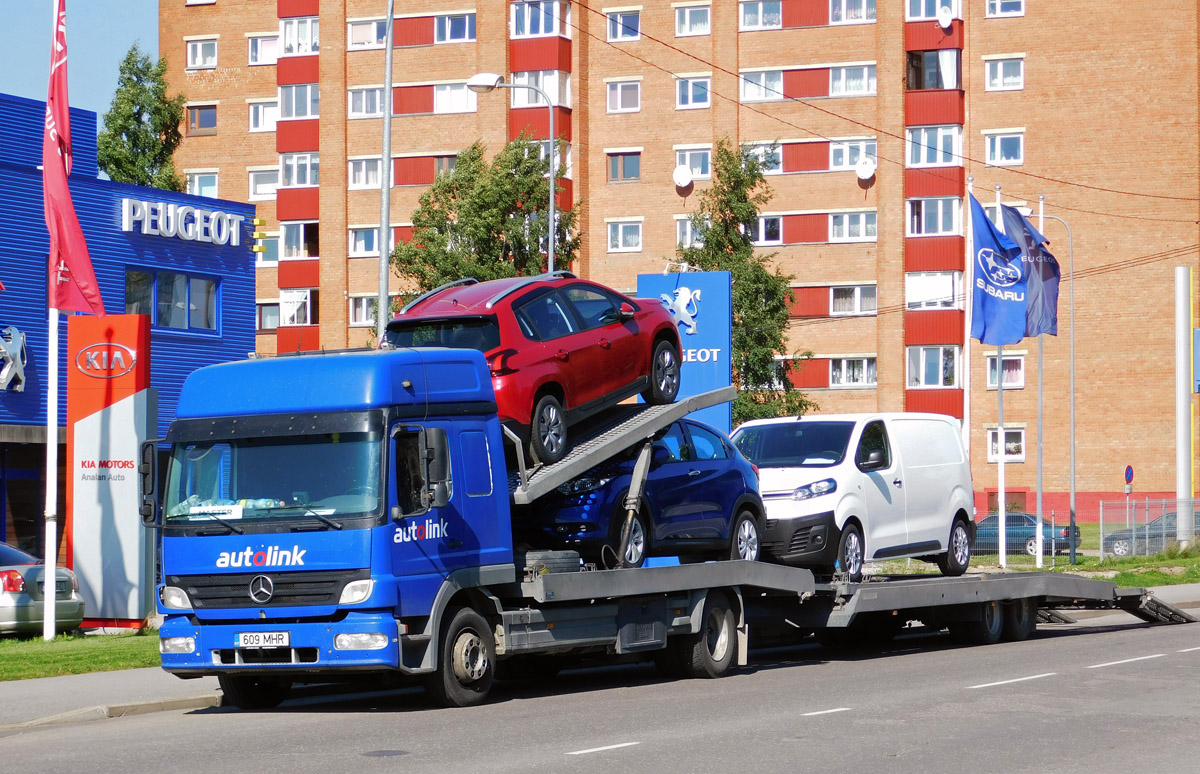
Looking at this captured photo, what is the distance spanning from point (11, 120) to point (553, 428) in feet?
61.8

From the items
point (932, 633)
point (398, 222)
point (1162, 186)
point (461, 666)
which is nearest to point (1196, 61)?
point (1162, 186)

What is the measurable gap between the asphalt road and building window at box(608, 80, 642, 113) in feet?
159

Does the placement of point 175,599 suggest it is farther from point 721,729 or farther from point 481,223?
point 481,223

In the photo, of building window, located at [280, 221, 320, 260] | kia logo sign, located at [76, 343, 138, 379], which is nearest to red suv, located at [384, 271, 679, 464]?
kia logo sign, located at [76, 343, 138, 379]

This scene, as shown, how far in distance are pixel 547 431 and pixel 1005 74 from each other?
167ft

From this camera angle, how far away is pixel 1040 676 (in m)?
14.7

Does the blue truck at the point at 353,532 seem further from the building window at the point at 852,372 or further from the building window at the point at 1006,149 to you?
the building window at the point at 1006,149

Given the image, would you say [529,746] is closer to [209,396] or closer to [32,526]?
[209,396]

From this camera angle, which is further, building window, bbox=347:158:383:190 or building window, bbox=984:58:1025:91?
building window, bbox=347:158:383:190

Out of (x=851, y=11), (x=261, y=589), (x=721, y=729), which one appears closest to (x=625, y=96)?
(x=851, y=11)

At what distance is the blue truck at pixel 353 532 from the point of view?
11.8 meters

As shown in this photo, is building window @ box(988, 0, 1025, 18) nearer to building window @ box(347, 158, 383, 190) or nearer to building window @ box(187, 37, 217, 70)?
building window @ box(347, 158, 383, 190)

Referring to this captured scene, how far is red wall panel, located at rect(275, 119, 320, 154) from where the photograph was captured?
64312 millimetres

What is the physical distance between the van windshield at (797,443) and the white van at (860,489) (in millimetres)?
11
